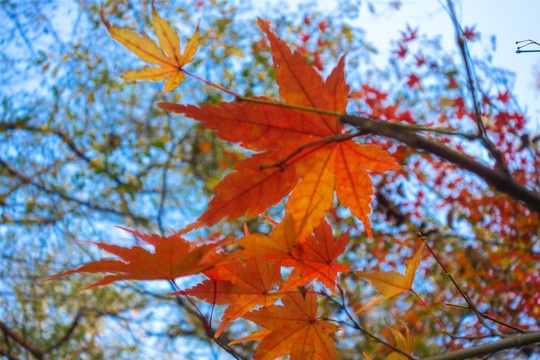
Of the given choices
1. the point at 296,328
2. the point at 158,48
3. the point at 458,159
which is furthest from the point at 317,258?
the point at 158,48

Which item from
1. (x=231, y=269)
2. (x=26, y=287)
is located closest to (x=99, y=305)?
(x=26, y=287)

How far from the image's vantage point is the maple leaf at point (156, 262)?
622mm

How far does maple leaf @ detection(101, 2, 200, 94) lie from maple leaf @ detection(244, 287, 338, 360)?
566mm

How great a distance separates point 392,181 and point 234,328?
2.55 meters

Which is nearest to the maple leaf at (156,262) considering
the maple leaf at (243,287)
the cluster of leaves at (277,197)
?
the cluster of leaves at (277,197)

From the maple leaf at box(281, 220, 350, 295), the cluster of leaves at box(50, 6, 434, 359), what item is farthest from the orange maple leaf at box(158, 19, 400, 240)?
the maple leaf at box(281, 220, 350, 295)

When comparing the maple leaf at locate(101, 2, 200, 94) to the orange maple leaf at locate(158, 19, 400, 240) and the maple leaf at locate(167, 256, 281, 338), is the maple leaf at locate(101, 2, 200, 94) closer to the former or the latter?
the orange maple leaf at locate(158, 19, 400, 240)

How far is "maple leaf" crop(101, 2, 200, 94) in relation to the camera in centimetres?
77

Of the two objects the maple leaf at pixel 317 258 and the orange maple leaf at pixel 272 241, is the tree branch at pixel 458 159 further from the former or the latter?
the maple leaf at pixel 317 258

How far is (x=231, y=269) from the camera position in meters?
0.83

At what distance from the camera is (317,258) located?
0.86 meters

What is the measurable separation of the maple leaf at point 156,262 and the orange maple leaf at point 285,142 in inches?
2.9

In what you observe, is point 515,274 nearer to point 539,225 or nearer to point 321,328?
point 539,225

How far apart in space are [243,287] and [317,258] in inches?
7.0
